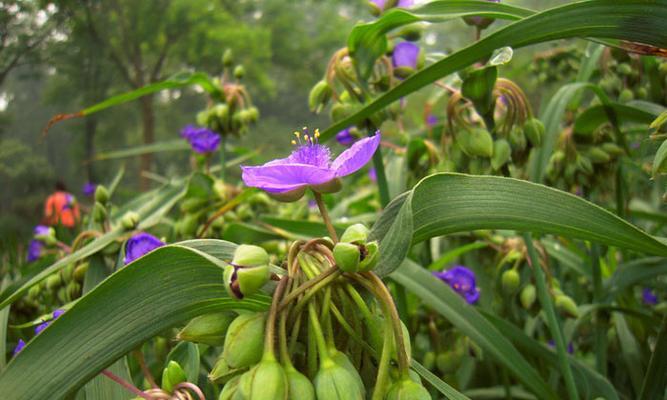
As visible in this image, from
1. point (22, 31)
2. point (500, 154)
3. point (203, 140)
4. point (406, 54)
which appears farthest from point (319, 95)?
point (22, 31)

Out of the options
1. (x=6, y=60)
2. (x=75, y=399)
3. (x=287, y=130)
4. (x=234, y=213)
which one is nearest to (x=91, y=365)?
(x=75, y=399)

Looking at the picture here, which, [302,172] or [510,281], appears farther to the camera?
[510,281]

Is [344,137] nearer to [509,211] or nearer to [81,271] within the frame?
[81,271]

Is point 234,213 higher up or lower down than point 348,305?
lower down

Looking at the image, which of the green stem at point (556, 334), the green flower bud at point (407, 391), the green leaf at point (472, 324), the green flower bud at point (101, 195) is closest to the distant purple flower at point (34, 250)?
the green flower bud at point (101, 195)

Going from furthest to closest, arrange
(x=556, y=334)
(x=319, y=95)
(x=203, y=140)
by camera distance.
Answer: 1. (x=203, y=140)
2. (x=319, y=95)
3. (x=556, y=334)

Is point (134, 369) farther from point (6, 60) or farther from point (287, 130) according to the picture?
point (287, 130)

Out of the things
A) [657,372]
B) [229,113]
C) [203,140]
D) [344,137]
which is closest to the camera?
[657,372]

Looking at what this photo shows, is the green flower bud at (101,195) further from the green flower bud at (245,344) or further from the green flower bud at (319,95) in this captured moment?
the green flower bud at (245,344)
